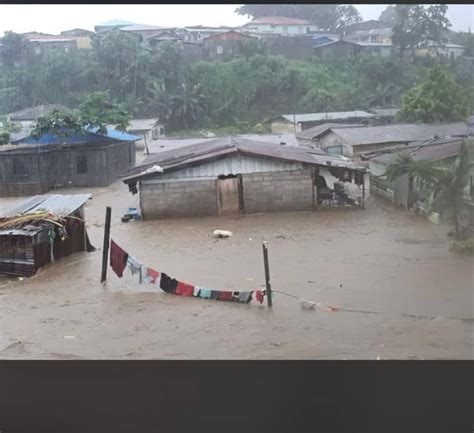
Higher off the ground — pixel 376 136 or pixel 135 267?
pixel 376 136

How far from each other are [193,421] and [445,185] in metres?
2.59

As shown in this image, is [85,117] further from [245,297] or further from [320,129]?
[245,297]

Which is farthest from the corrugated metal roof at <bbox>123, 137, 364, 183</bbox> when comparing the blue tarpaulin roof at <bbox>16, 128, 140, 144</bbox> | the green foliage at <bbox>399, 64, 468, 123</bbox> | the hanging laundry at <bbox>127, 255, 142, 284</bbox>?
the hanging laundry at <bbox>127, 255, 142, 284</bbox>

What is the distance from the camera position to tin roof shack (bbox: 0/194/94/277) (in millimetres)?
4145

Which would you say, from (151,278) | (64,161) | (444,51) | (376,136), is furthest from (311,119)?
(64,161)

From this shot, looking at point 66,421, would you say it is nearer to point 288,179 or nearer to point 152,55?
point 152,55

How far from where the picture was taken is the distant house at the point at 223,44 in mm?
3225

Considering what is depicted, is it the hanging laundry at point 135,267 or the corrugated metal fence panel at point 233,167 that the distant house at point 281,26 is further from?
the corrugated metal fence panel at point 233,167

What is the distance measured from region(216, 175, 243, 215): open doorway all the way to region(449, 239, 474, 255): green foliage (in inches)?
114

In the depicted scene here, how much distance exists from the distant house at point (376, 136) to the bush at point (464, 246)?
0.69 metres

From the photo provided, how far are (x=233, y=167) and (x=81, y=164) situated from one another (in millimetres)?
1681

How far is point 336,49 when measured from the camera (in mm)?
3408

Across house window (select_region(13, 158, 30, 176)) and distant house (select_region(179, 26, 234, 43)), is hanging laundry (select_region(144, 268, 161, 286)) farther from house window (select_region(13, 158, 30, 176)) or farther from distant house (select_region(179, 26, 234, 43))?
house window (select_region(13, 158, 30, 176))

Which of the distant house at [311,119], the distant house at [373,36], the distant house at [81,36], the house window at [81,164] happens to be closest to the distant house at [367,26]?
the distant house at [373,36]
